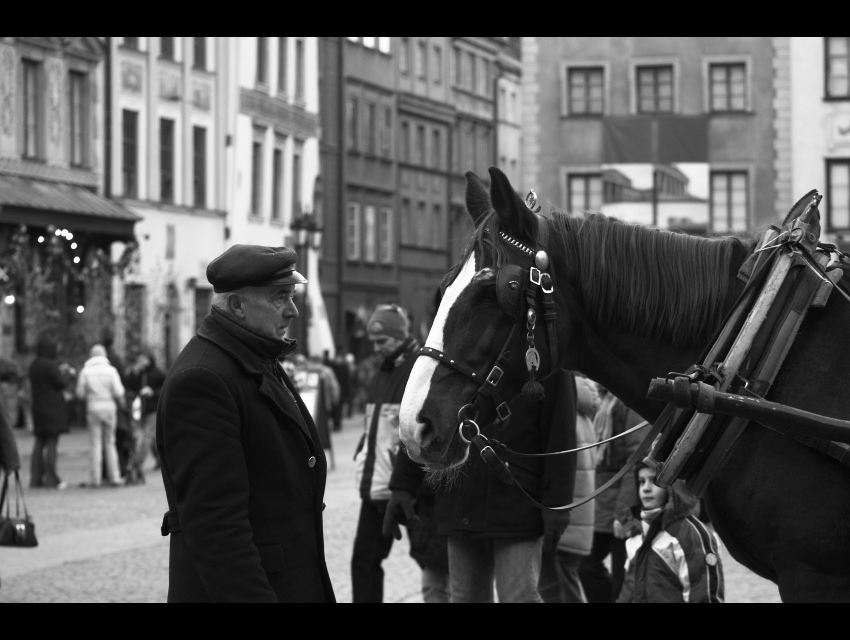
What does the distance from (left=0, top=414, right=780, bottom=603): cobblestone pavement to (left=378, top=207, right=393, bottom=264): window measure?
3956 centimetres

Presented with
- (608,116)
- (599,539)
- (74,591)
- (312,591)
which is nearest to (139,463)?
(74,591)

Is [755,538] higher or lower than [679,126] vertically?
lower

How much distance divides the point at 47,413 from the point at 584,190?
84.7 feet

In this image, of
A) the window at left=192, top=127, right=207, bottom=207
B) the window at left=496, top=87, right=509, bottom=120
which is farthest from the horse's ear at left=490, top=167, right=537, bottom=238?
the window at left=496, top=87, right=509, bottom=120

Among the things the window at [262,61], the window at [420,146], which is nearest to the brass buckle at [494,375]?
the window at [262,61]

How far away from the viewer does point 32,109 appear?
3303 cm

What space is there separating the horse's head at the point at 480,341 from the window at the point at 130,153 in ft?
109

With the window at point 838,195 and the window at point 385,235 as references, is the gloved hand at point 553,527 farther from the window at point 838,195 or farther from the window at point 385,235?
the window at point 385,235

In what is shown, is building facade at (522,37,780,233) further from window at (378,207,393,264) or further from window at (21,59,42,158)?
window at (378,207,393,264)

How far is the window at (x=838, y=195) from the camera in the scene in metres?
41.0
